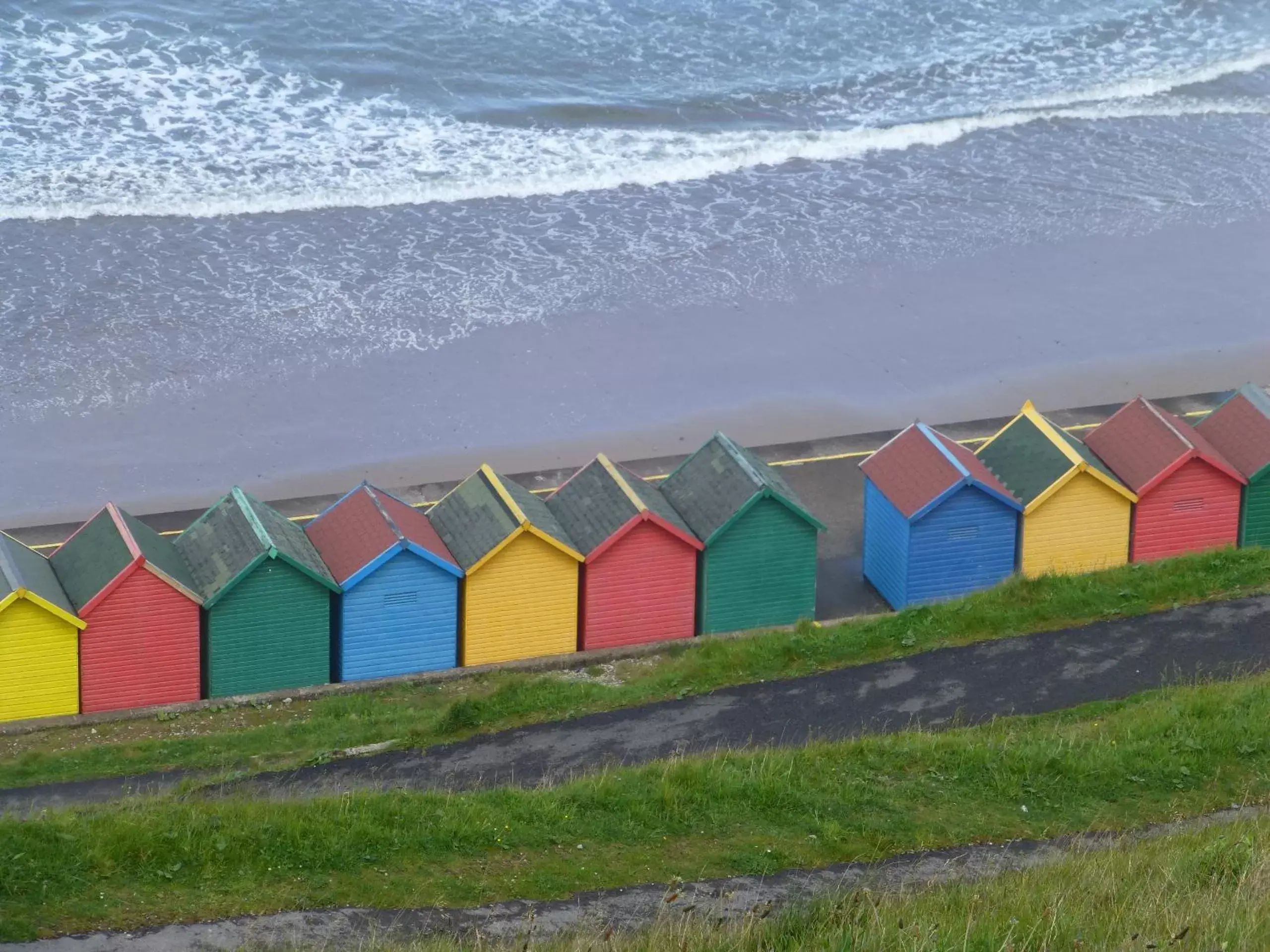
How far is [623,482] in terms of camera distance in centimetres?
1748

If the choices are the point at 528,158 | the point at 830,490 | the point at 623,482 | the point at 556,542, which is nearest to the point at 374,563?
the point at 556,542

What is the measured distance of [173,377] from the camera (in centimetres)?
2394

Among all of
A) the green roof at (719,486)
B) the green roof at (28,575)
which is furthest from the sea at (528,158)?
the green roof at (719,486)

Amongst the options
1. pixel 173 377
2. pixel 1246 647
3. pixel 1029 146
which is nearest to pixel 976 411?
pixel 1246 647

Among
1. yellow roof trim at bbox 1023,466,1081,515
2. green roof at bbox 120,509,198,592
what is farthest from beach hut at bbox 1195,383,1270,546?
green roof at bbox 120,509,198,592

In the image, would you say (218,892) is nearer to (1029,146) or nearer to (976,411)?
(976,411)

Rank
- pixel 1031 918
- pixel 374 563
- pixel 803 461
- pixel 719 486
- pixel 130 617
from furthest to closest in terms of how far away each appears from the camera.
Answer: pixel 803 461
pixel 719 486
pixel 374 563
pixel 130 617
pixel 1031 918

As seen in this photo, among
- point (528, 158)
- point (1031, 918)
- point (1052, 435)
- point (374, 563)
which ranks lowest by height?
point (1031, 918)

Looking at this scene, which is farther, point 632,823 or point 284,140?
point 284,140

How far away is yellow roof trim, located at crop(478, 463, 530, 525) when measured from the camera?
16703mm

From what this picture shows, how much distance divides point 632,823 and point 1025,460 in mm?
7177

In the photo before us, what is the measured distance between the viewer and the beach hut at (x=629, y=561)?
17078mm

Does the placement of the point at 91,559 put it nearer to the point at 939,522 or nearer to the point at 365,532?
the point at 365,532

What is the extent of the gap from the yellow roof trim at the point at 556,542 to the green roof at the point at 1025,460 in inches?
170
